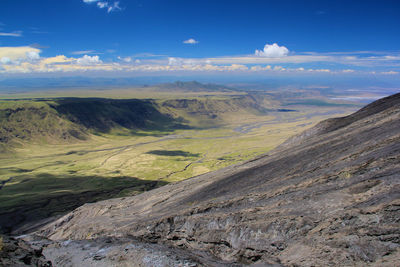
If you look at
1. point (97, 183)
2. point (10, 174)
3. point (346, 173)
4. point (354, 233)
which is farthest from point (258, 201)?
point (10, 174)

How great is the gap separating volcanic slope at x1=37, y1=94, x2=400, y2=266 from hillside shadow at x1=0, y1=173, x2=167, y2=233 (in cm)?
6082

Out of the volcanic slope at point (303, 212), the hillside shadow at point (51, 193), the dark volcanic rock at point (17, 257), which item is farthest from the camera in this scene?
the hillside shadow at point (51, 193)

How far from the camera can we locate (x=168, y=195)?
45.0m

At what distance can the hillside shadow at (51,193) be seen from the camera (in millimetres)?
88613

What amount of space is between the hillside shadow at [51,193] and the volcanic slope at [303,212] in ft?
200

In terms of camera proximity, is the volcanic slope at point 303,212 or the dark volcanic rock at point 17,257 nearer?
the volcanic slope at point 303,212

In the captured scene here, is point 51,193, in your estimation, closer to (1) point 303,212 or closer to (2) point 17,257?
(2) point 17,257

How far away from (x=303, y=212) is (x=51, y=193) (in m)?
126

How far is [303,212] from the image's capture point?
21750 millimetres

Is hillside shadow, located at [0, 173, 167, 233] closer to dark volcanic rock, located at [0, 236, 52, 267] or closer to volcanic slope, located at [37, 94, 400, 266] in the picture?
volcanic slope, located at [37, 94, 400, 266]

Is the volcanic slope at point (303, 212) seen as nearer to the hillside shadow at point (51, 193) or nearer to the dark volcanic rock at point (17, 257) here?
the dark volcanic rock at point (17, 257)

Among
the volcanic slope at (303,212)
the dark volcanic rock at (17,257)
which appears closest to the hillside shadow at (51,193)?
the volcanic slope at (303,212)

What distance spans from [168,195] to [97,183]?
10709 cm

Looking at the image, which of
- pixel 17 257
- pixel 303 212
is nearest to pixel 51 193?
pixel 17 257
